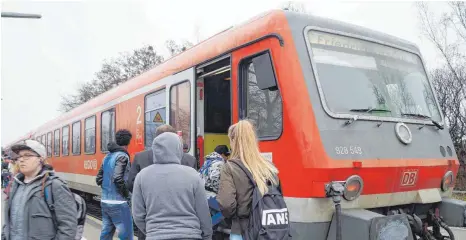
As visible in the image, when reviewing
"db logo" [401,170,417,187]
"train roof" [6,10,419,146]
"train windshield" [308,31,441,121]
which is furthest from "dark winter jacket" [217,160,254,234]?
"db logo" [401,170,417,187]

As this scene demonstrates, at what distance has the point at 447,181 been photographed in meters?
5.07

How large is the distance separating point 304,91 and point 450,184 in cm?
231

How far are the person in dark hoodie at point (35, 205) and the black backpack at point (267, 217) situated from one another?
1.33 meters

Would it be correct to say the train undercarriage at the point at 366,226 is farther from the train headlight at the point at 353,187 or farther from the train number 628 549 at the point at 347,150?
the train number 628 549 at the point at 347,150

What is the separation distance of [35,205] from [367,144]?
9.93ft

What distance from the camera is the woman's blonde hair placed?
3310 mm

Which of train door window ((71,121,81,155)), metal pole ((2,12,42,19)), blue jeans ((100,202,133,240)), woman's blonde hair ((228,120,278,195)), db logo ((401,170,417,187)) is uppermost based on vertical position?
metal pole ((2,12,42,19))

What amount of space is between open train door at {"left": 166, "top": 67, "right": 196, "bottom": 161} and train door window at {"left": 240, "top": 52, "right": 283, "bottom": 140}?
1.19 meters

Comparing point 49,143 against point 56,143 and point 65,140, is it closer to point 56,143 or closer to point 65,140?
point 56,143

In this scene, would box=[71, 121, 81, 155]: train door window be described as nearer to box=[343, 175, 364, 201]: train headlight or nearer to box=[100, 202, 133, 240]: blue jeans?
box=[100, 202, 133, 240]: blue jeans

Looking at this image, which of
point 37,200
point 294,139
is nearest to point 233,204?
point 294,139

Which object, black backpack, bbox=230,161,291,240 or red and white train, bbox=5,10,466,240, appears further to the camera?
red and white train, bbox=5,10,466,240

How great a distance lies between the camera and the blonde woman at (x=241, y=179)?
3.27 metres

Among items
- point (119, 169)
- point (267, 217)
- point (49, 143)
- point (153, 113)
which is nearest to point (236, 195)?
point (267, 217)
